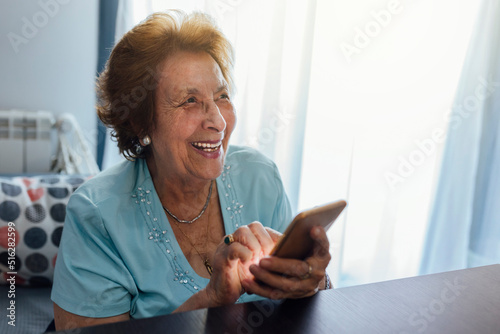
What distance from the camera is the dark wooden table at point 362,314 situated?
1.85 ft

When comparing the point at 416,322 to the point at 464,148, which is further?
the point at 464,148

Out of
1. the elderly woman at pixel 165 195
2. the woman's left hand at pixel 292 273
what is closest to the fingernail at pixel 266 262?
the woman's left hand at pixel 292 273

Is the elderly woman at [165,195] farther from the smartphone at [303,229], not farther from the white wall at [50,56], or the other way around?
the white wall at [50,56]

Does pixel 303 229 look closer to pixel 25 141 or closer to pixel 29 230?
pixel 29 230

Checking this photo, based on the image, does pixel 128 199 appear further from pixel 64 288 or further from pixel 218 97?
pixel 218 97

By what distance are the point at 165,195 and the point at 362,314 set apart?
687 mm

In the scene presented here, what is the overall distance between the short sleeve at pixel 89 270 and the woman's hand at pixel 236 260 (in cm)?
23

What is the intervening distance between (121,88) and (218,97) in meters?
0.25

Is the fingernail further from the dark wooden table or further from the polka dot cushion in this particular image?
the polka dot cushion

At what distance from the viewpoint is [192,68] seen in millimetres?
1114

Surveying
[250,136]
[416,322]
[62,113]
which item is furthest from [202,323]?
[62,113]

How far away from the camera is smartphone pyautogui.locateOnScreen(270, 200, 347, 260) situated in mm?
598

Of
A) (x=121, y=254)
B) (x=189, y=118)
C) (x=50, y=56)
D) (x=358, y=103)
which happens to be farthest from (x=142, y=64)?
(x=50, y=56)

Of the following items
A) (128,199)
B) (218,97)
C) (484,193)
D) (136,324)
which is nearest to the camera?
(136,324)
